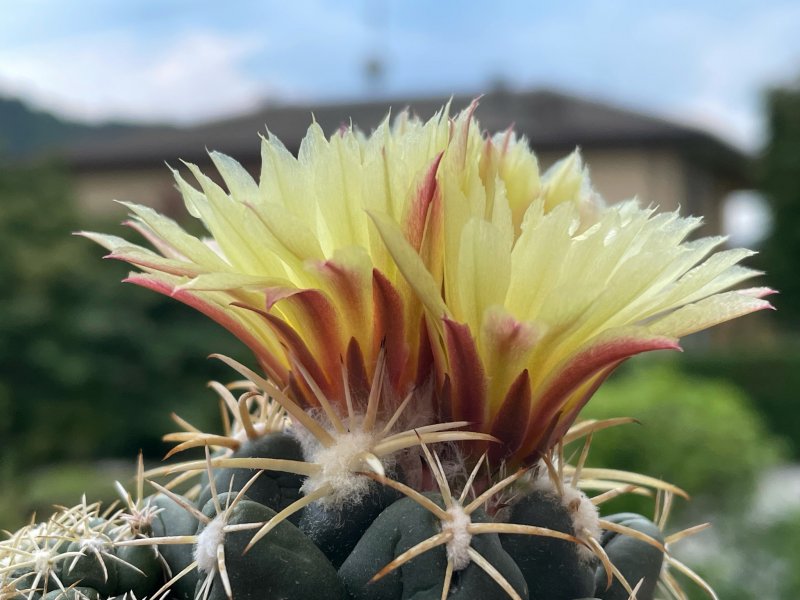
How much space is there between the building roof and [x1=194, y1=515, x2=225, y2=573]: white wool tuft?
55.3 feet

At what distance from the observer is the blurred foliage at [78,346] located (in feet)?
40.2

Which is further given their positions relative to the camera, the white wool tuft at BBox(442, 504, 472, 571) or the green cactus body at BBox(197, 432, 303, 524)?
the green cactus body at BBox(197, 432, 303, 524)

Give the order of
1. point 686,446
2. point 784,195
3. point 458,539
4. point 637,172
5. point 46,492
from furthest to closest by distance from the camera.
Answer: point 784,195
point 637,172
point 46,492
point 686,446
point 458,539

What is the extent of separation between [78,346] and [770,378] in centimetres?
977

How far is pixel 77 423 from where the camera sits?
1245 centimetres

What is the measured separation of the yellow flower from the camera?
1007 millimetres

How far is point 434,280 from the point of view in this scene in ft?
3.49

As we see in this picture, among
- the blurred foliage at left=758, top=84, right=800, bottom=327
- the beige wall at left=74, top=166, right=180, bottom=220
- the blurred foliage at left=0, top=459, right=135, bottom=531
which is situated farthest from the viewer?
the blurred foliage at left=758, top=84, right=800, bottom=327

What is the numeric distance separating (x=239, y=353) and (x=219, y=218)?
11746mm

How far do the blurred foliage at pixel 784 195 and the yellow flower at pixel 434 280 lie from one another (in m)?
24.2

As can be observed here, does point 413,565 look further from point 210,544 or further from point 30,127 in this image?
point 30,127

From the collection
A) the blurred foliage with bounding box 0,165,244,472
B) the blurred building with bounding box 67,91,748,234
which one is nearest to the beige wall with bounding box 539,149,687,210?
the blurred building with bounding box 67,91,748,234

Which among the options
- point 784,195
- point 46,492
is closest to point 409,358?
point 46,492

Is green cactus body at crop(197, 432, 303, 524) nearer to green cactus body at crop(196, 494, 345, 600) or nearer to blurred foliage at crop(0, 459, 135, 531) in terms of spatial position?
green cactus body at crop(196, 494, 345, 600)
